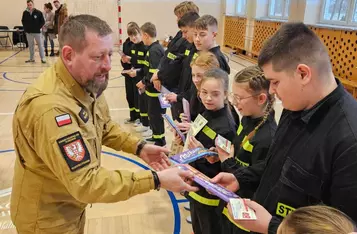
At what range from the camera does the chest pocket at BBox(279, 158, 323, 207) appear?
1309 millimetres

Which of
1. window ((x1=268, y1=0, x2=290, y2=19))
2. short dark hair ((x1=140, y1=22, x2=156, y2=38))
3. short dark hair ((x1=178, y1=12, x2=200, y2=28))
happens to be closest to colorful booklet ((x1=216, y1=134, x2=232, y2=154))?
short dark hair ((x1=178, y1=12, x2=200, y2=28))

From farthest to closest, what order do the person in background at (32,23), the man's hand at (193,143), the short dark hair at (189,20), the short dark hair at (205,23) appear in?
the person in background at (32,23) < the short dark hair at (189,20) < the short dark hair at (205,23) < the man's hand at (193,143)

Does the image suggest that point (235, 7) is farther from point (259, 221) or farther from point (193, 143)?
point (259, 221)

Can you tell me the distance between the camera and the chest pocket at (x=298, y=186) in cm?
131

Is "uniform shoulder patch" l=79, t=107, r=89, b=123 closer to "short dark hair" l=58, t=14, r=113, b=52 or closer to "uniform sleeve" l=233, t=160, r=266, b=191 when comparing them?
"short dark hair" l=58, t=14, r=113, b=52

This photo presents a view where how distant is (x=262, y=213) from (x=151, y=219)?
2071 millimetres

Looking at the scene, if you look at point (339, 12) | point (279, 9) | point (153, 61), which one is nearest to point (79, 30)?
point (153, 61)

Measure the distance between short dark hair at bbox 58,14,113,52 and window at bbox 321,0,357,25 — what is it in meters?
9.09

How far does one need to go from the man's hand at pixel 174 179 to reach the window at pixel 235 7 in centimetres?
1429

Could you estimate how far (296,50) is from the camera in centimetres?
134

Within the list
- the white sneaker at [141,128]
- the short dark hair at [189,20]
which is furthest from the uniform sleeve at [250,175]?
the white sneaker at [141,128]

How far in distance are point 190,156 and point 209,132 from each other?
453 millimetres

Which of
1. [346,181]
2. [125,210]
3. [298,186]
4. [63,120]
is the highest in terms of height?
[63,120]

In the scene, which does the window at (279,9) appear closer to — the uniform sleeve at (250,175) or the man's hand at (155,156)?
the man's hand at (155,156)
